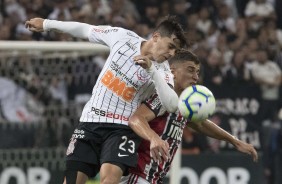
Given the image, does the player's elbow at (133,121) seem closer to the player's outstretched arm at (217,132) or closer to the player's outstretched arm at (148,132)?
the player's outstretched arm at (148,132)

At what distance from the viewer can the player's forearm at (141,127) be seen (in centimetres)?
704

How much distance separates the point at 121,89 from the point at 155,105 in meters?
0.36

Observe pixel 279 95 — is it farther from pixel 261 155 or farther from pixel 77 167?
pixel 77 167

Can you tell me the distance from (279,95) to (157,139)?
7.21 m

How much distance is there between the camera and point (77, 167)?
24.7ft

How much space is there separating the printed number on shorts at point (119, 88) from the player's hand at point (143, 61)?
644 millimetres

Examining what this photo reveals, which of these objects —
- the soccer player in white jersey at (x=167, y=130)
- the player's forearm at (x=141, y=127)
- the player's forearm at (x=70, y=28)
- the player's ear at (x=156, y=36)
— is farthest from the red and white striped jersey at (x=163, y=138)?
the player's forearm at (x=70, y=28)

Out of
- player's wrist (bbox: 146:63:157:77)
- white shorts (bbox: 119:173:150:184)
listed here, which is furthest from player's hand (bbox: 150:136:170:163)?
white shorts (bbox: 119:173:150:184)

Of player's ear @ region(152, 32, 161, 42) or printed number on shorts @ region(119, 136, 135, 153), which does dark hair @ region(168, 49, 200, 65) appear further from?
printed number on shorts @ region(119, 136, 135, 153)

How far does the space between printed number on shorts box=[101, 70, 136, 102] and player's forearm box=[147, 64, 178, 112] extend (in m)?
0.47

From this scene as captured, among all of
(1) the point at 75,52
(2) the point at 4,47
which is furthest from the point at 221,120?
(2) the point at 4,47

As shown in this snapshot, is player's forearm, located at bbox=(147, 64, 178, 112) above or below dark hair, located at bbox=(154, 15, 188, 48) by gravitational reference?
below

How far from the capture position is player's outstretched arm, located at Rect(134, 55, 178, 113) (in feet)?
22.9

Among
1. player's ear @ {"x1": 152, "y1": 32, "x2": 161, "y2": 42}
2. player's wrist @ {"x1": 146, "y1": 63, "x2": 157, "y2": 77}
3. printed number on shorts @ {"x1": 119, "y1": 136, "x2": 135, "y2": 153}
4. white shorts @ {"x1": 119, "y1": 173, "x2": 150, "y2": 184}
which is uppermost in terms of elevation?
player's ear @ {"x1": 152, "y1": 32, "x2": 161, "y2": 42}
